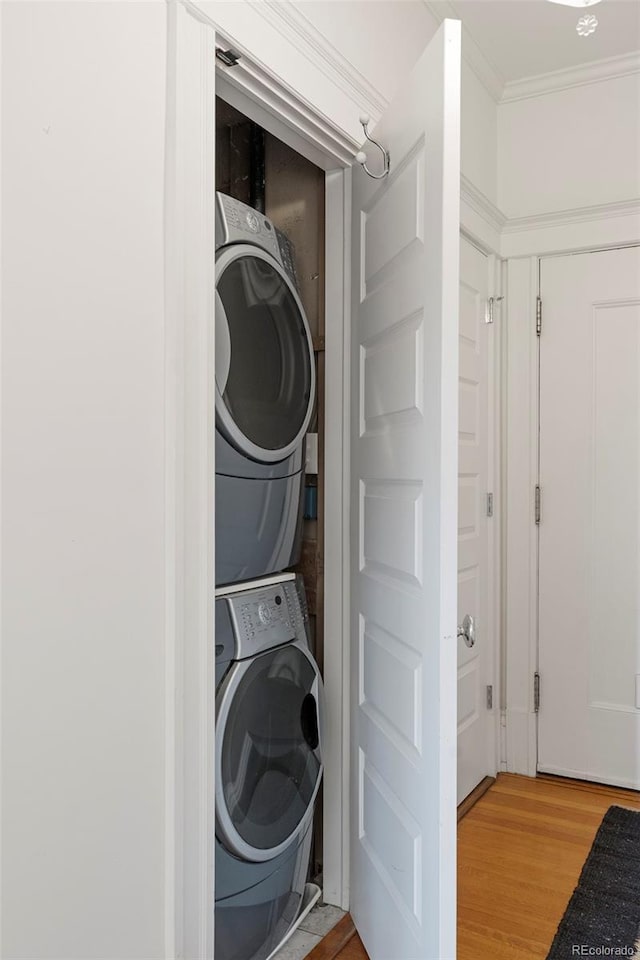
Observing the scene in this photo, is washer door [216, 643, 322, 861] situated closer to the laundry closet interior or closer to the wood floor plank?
the laundry closet interior

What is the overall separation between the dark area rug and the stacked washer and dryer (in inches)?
28.9

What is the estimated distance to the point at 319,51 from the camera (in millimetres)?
1712

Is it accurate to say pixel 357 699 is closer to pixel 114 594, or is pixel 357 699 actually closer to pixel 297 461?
pixel 297 461

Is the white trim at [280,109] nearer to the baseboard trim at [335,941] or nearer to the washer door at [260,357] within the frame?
the washer door at [260,357]

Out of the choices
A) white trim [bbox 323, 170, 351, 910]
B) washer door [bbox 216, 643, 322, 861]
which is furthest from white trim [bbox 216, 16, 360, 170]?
washer door [bbox 216, 643, 322, 861]

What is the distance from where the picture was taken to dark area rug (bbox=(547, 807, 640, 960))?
6.17ft

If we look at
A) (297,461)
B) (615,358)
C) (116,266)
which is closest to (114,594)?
(116,266)

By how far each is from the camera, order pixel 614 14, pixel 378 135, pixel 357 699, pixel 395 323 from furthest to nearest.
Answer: pixel 614 14
pixel 357 699
pixel 378 135
pixel 395 323

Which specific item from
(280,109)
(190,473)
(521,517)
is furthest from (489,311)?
(190,473)

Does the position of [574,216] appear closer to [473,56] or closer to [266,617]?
[473,56]

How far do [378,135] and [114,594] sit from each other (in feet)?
4.31

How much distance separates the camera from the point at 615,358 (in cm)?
290

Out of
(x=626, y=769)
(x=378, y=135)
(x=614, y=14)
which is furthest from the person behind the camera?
(x=626, y=769)

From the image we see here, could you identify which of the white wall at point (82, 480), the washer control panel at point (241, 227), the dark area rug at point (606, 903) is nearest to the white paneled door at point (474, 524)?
the dark area rug at point (606, 903)
